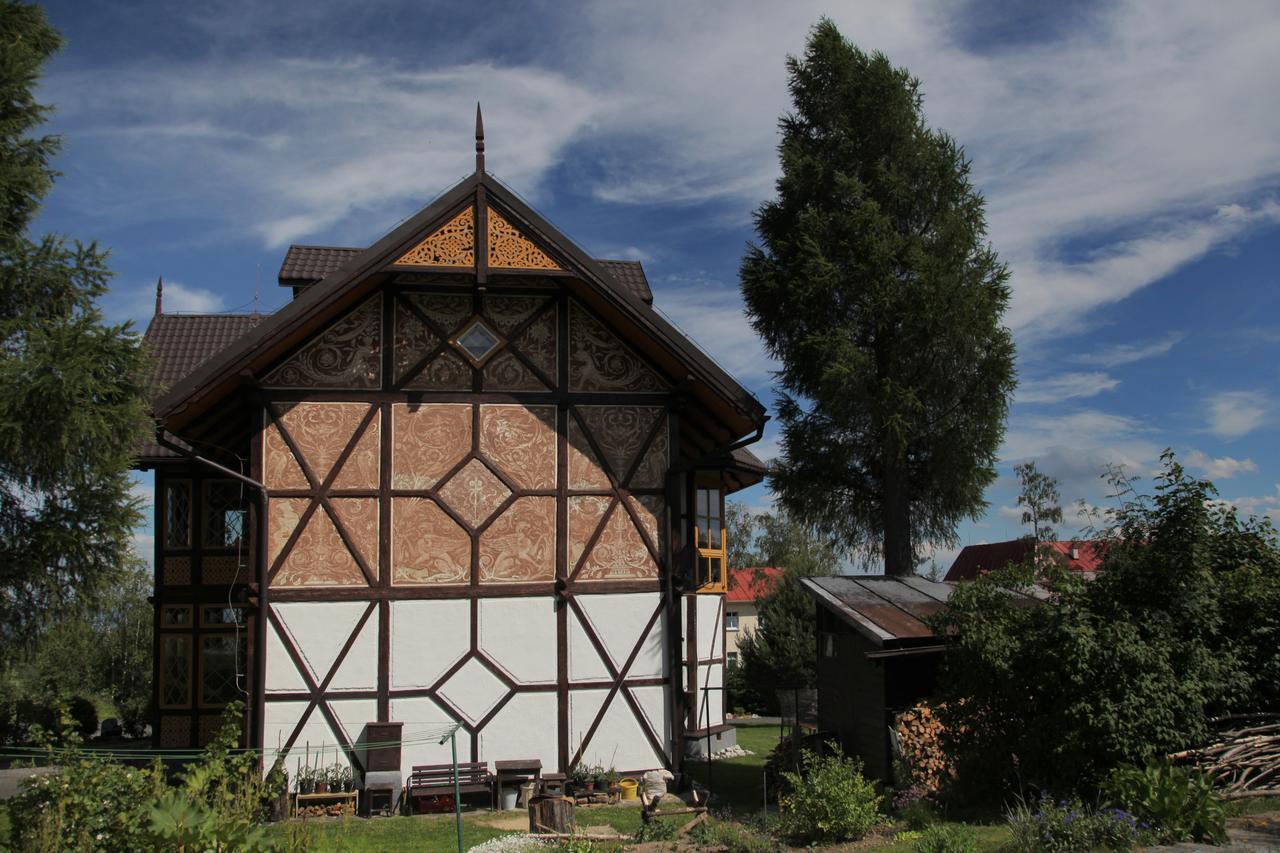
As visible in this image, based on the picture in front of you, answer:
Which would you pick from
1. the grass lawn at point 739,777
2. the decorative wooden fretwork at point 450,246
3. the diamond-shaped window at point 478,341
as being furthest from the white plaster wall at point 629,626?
the decorative wooden fretwork at point 450,246

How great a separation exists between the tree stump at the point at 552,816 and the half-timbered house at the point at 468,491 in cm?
317

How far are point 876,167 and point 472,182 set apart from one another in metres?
12.4

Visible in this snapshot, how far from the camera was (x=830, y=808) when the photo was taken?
11.0 meters

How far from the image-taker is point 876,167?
23953 millimetres

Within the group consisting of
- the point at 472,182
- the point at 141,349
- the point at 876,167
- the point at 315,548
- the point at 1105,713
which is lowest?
the point at 1105,713

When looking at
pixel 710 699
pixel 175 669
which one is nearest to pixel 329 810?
pixel 175 669

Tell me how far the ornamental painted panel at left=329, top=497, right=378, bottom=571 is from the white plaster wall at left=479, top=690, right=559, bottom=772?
9.19 feet

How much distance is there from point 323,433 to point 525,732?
5.04m

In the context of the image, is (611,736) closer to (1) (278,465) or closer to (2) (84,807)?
(1) (278,465)

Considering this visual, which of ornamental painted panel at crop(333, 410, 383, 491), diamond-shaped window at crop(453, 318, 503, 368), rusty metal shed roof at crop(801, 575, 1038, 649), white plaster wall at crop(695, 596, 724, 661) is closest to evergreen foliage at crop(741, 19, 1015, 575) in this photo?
white plaster wall at crop(695, 596, 724, 661)

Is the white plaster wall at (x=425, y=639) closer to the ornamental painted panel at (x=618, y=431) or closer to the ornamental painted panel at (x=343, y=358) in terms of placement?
the ornamental painted panel at (x=618, y=431)

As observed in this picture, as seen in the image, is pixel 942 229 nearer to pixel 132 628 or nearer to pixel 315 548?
pixel 315 548

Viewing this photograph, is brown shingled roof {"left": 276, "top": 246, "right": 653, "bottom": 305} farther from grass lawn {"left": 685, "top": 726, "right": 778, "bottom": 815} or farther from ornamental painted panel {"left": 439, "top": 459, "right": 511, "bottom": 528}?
grass lawn {"left": 685, "top": 726, "right": 778, "bottom": 815}

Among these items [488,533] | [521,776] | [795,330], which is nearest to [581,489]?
[488,533]
